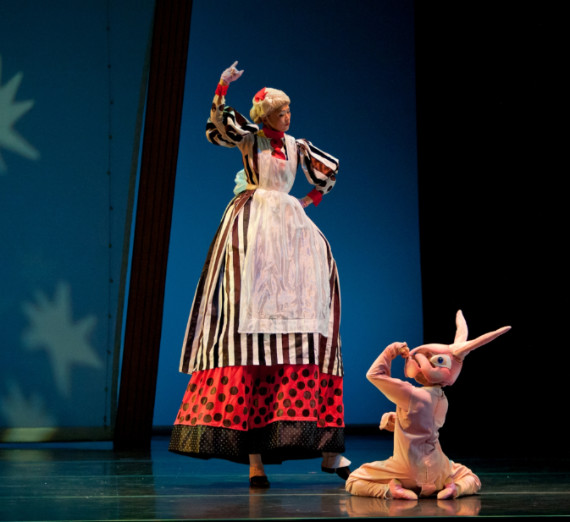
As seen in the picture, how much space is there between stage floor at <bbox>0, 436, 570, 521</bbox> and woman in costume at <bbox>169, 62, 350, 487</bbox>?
0.47 ft

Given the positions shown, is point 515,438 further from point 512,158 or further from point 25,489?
point 25,489

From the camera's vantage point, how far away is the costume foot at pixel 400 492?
2.24 metres

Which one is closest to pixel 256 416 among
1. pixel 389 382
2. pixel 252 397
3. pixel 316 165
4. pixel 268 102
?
pixel 252 397

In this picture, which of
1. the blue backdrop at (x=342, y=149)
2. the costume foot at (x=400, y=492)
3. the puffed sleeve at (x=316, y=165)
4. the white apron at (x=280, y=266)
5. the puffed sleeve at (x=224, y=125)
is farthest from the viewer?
the blue backdrop at (x=342, y=149)

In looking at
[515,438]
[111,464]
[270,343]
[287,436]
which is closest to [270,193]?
[270,343]

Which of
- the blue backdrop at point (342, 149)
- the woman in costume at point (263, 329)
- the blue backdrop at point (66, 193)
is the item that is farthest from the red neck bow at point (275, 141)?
the blue backdrop at point (342, 149)

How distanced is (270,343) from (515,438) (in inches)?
83.9

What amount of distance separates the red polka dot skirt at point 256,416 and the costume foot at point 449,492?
1.69 ft

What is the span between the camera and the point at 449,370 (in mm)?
2318

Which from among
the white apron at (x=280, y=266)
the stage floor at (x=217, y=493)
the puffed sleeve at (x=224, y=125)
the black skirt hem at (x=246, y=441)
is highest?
the puffed sleeve at (x=224, y=125)

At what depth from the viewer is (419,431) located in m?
2.29

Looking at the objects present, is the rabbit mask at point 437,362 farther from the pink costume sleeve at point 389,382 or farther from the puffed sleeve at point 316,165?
the puffed sleeve at point 316,165

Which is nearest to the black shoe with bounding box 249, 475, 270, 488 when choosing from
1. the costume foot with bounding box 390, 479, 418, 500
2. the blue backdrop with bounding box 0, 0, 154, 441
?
the costume foot with bounding box 390, 479, 418, 500

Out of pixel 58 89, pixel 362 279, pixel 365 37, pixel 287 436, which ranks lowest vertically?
pixel 287 436
